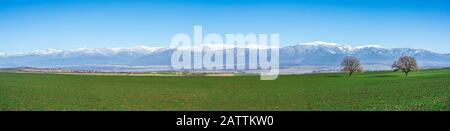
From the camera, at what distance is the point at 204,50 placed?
7684 mm

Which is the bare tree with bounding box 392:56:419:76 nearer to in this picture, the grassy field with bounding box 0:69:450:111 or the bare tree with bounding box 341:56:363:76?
the bare tree with bounding box 341:56:363:76

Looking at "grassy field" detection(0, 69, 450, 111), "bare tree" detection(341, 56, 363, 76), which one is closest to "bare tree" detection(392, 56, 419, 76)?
"bare tree" detection(341, 56, 363, 76)

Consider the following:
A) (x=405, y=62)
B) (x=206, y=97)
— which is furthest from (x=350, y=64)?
(x=206, y=97)

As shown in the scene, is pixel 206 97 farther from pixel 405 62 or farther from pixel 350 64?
pixel 350 64

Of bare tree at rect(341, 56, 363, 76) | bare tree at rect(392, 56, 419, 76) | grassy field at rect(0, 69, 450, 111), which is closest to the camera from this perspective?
grassy field at rect(0, 69, 450, 111)

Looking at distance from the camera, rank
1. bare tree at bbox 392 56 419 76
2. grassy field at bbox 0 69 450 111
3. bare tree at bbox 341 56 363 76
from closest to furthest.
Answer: grassy field at bbox 0 69 450 111
bare tree at bbox 392 56 419 76
bare tree at bbox 341 56 363 76

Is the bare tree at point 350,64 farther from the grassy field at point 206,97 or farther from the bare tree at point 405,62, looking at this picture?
the grassy field at point 206,97

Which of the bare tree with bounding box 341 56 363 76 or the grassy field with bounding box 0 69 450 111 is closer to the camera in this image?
the grassy field with bounding box 0 69 450 111
